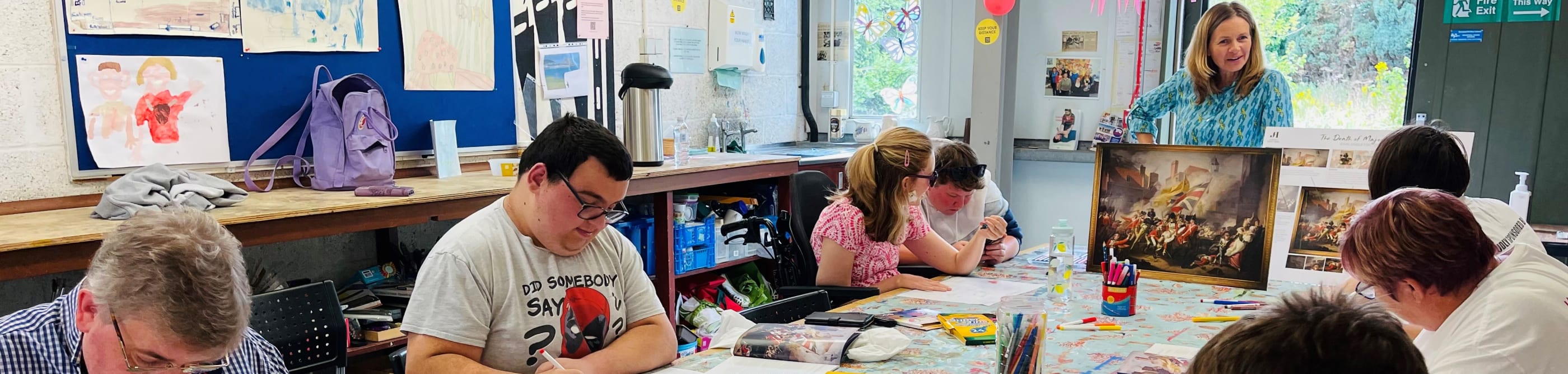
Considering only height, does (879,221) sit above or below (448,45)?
below

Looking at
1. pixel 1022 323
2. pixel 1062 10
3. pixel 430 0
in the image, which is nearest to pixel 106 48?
pixel 430 0

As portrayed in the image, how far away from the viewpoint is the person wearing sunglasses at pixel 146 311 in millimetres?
1283

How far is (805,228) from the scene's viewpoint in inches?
130

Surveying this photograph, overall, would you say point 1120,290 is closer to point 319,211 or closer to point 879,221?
point 879,221

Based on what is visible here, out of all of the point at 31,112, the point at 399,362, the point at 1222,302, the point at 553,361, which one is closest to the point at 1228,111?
the point at 1222,302

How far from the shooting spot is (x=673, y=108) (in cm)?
480

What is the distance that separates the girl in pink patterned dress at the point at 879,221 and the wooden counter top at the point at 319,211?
3.33 feet

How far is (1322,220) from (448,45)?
298 centimetres

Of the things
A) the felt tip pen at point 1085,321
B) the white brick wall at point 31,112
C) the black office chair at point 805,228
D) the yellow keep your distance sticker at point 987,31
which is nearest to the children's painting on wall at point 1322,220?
the felt tip pen at point 1085,321

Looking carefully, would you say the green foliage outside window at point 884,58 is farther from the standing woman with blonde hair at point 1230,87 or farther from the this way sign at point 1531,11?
the this way sign at point 1531,11

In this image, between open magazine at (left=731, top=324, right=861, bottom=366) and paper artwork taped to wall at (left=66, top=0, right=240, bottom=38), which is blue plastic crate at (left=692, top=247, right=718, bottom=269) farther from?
open magazine at (left=731, top=324, right=861, bottom=366)

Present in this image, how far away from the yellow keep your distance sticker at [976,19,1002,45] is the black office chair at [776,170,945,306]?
1194 millimetres

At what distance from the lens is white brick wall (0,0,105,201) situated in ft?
8.68

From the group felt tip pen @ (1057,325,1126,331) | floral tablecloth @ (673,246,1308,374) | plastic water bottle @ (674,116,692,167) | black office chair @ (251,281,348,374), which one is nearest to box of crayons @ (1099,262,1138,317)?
floral tablecloth @ (673,246,1308,374)
